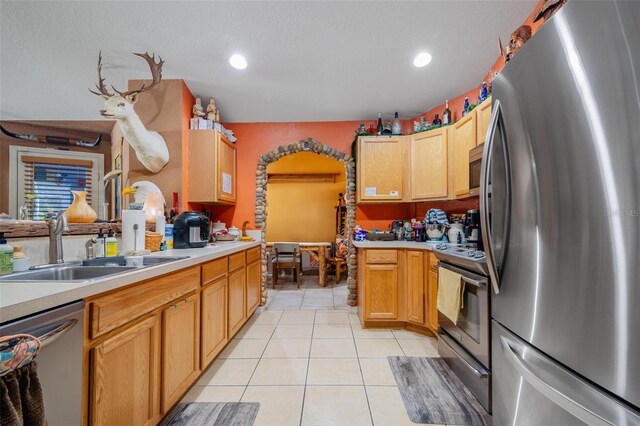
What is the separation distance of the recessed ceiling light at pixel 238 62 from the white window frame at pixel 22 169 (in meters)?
1.51

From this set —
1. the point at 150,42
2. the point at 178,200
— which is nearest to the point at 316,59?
the point at 150,42

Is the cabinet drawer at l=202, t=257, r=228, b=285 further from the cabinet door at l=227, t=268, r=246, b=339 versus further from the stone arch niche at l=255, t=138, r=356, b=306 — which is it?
the stone arch niche at l=255, t=138, r=356, b=306

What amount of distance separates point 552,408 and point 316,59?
2.82 m

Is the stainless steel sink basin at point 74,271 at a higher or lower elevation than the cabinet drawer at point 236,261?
higher

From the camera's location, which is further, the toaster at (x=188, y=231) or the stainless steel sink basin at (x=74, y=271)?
the toaster at (x=188, y=231)

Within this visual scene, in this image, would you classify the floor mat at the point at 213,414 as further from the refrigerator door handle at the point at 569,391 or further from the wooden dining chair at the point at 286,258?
the wooden dining chair at the point at 286,258

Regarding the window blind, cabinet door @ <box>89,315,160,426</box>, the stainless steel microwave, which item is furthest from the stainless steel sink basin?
the stainless steel microwave

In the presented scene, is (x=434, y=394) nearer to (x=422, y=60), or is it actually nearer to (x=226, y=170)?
(x=422, y=60)

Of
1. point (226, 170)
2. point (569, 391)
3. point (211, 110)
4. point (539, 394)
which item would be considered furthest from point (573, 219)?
point (211, 110)

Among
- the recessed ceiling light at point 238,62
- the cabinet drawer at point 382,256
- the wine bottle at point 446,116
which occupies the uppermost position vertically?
the recessed ceiling light at point 238,62

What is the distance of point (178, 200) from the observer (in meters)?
2.78

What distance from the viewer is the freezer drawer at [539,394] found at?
2.35 feet

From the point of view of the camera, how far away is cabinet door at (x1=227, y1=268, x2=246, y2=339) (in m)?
2.24

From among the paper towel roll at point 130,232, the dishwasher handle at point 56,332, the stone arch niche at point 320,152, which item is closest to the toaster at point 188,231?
the paper towel roll at point 130,232
